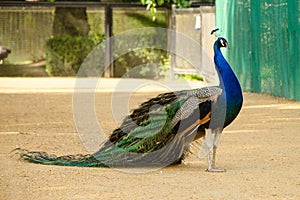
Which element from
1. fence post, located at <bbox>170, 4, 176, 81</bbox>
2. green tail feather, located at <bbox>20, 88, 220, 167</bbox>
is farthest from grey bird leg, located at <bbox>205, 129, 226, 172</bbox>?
fence post, located at <bbox>170, 4, 176, 81</bbox>

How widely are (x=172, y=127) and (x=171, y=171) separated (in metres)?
0.44

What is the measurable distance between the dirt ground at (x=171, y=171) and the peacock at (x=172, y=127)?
0.14 metres

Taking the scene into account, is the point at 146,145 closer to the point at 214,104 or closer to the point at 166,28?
the point at 214,104

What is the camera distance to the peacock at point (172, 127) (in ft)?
27.7

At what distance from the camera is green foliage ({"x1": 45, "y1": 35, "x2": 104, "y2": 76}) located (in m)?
26.1

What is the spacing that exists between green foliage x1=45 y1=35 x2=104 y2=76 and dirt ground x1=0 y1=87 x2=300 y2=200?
1196 centimetres

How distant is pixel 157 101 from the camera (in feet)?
29.6

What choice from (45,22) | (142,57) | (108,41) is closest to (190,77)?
(142,57)

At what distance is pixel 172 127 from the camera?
340 inches

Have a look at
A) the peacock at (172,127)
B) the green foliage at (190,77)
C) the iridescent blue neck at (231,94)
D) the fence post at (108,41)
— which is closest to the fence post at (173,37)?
the green foliage at (190,77)

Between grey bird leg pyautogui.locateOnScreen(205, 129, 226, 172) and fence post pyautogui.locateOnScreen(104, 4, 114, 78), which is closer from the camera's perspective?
grey bird leg pyautogui.locateOnScreen(205, 129, 226, 172)

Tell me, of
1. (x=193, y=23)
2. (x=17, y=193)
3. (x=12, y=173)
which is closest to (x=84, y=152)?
(x=12, y=173)

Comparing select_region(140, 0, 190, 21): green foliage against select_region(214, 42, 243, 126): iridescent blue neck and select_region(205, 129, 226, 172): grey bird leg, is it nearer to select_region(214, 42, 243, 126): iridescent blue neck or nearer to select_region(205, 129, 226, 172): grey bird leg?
select_region(205, 129, 226, 172): grey bird leg

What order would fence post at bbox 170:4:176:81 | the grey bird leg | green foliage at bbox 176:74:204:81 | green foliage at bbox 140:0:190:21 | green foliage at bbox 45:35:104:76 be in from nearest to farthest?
the grey bird leg → green foliage at bbox 176:74:204:81 → green foliage at bbox 140:0:190:21 → fence post at bbox 170:4:176:81 → green foliage at bbox 45:35:104:76
